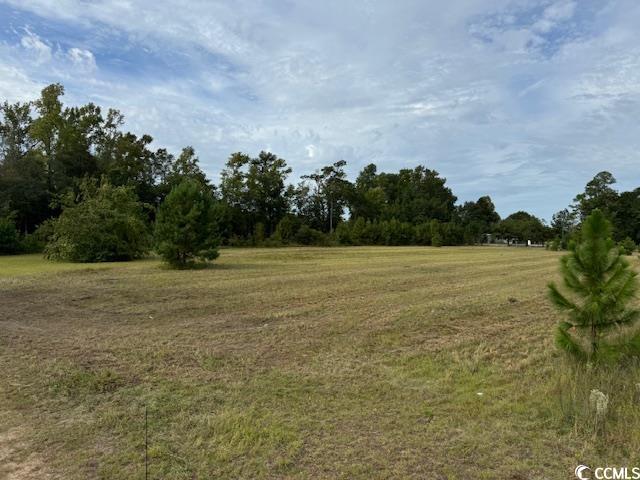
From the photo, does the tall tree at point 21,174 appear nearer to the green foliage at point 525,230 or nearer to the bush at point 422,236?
the bush at point 422,236

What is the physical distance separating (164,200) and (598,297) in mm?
22305

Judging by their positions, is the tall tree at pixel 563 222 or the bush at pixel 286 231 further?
the tall tree at pixel 563 222

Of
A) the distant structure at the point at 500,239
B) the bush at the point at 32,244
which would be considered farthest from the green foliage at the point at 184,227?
the distant structure at the point at 500,239

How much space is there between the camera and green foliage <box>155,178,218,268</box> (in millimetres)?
20000

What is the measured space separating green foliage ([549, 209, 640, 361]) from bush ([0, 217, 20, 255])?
3560 cm

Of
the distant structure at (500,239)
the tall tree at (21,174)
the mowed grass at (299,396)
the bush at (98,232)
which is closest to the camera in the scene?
the mowed grass at (299,396)

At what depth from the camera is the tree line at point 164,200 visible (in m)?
26.4

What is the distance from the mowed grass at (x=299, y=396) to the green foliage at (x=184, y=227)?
9.96 meters

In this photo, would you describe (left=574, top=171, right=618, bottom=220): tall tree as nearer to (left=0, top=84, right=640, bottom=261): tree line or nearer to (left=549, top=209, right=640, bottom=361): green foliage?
(left=0, top=84, right=640, bottom=261): tree line

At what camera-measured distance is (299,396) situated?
4902 mm

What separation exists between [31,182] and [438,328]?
43279mm

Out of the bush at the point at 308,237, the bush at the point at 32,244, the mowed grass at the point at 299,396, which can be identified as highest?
the bush at the point at 308,237

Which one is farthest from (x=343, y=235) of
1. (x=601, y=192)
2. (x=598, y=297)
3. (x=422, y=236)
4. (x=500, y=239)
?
(x=598, y=297)

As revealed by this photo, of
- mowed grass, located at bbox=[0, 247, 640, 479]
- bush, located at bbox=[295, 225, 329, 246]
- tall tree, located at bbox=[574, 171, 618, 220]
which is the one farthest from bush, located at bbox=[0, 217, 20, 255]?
tall tree, located at bbox=[574, 171, 618, 220]
